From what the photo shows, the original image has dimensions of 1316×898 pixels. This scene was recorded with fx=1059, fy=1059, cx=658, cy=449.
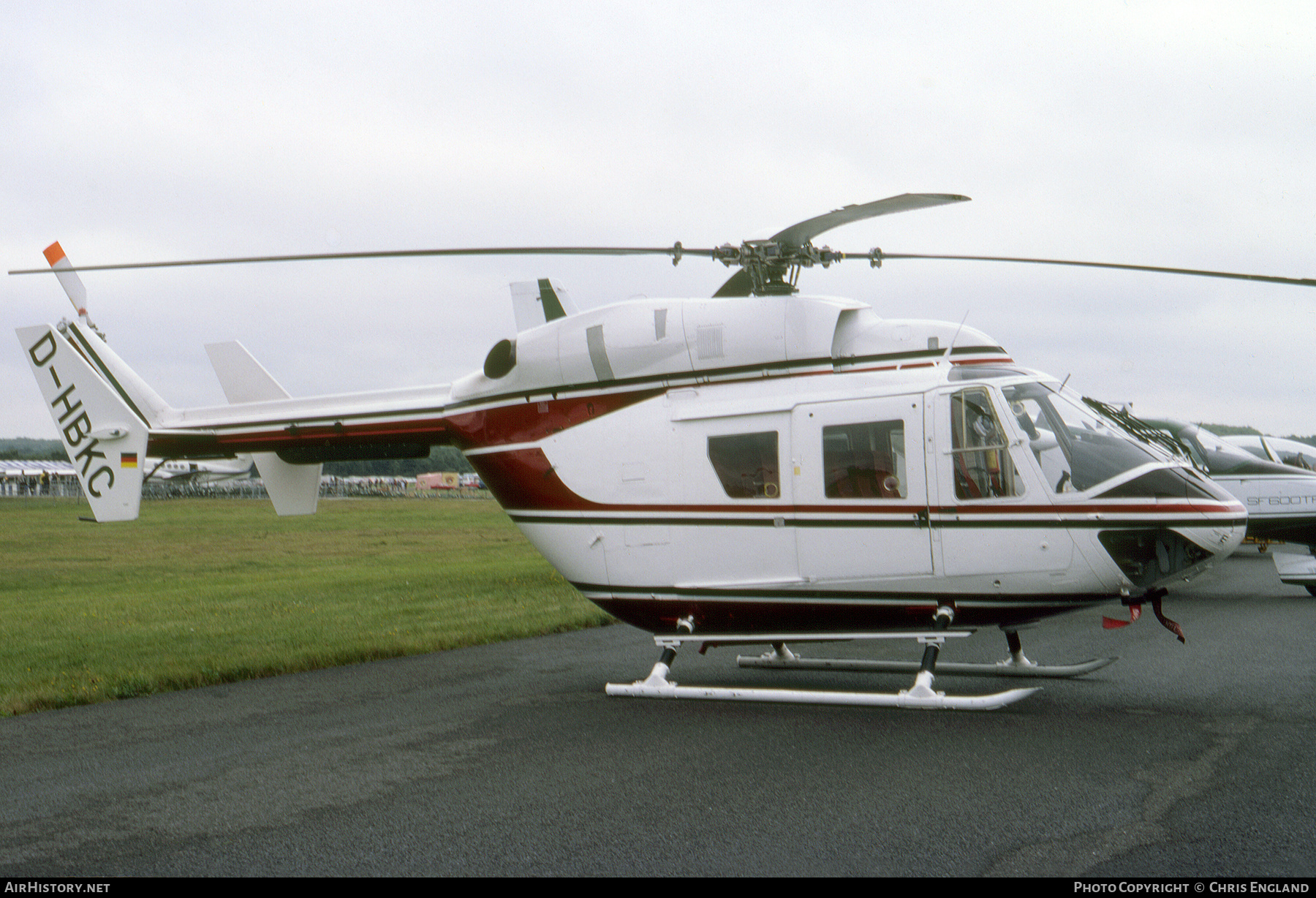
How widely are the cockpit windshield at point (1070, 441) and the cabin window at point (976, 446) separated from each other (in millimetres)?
187

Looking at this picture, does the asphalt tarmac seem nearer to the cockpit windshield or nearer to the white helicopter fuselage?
the white helicopter fuselage

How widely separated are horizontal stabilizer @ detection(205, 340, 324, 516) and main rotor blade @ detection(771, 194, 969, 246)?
535 cm

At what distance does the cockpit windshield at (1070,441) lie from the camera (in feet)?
23.9

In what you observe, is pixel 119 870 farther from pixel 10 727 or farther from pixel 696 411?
pixel 696 411

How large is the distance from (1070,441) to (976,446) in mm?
635

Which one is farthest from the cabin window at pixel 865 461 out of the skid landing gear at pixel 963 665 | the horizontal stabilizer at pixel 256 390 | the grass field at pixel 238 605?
the grass field at pixel 238 605

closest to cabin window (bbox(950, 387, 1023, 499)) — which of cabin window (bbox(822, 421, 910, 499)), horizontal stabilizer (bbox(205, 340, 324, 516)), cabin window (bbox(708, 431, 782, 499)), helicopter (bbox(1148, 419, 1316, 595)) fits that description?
cabin window (bbox(822, 421, 910, 499))

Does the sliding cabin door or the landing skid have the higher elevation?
the sliding cabin door

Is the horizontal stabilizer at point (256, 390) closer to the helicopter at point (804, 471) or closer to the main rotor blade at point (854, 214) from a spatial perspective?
the helicopter at point (804, 471)

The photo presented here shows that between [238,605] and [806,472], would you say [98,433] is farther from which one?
[806,472]

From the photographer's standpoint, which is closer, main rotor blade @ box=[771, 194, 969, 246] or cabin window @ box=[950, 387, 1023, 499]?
main rotor blade @ box=[771, 194, 969, 246]

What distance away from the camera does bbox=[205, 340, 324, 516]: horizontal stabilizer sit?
10469 millimetres

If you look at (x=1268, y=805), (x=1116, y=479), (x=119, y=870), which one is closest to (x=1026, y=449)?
(x=1116, y=479)

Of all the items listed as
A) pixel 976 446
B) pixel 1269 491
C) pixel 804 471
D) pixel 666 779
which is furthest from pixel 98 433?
pixel 1269 491
